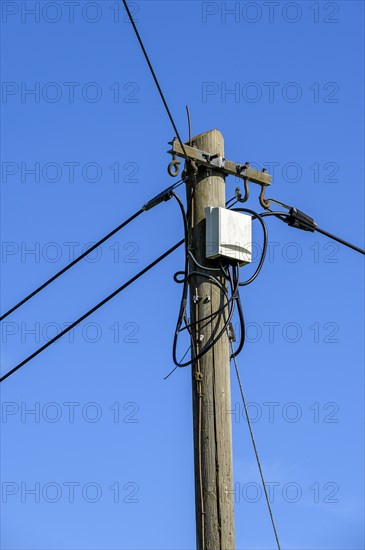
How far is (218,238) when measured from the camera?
7055mm

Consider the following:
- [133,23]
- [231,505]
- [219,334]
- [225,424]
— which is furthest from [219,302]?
[133,23]

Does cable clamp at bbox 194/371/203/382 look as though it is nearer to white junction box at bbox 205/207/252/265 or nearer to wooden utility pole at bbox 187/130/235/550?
wooden utility pole at bbox 187/130/235/550

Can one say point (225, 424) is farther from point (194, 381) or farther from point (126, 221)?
point (126, 221)

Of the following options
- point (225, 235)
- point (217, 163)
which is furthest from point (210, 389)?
point (217, 163)

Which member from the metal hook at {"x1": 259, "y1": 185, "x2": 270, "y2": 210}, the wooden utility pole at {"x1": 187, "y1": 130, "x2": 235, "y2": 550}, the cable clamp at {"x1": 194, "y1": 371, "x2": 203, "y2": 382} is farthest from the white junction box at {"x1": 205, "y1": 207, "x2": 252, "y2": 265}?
the cable clamp at {"x1": 194, "y1": 371, "x2": 203, "y2": 382}

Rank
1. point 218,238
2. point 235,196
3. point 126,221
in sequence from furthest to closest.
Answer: point 126,221 < point 235,196 < point 218,238

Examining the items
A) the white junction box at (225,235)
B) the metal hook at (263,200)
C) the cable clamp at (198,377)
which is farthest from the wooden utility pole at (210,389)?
the metal hook at (263,200)

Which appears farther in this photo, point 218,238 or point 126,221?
point 126,221

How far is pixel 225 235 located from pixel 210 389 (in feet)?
3.28

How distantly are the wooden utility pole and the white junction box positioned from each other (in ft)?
0.35

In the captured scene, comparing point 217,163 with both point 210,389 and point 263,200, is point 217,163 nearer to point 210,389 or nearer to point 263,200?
point 263,200

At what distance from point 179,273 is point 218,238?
40 centimetres

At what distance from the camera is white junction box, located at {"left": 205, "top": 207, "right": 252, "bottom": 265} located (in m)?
7.06

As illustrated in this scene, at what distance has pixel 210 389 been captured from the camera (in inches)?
270
